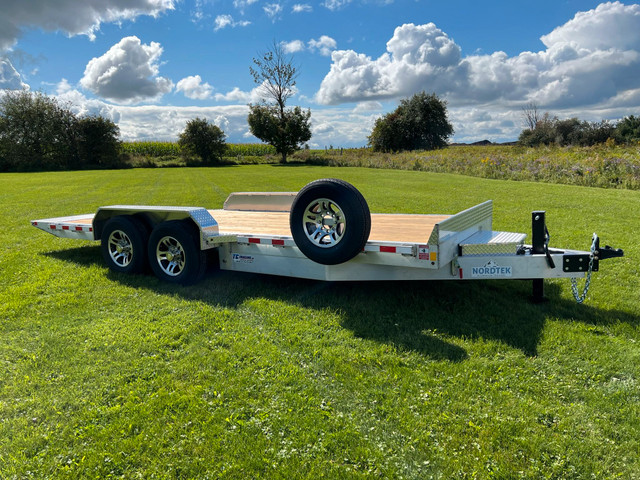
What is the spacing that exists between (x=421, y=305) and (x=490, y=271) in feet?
2.70

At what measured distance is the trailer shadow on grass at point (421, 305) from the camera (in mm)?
3834

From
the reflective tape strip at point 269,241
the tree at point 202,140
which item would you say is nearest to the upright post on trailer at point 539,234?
the reflective tape strip at point 269,241

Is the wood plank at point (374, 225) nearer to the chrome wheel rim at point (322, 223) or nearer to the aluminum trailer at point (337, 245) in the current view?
the aluminum trailer at point (337, 245)

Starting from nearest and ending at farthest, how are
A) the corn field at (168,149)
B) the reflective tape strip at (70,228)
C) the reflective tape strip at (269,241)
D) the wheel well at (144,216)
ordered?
the reflective tape strip at (269,241)
the wheel well at (144,216)
the reflective tape strip at (70,228)
the corn field at (168,149)

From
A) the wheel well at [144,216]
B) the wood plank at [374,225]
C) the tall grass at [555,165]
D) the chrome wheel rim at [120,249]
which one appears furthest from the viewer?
the tall grass at [555,165]

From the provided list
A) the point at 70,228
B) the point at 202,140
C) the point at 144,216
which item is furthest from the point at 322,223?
the point at 202,140

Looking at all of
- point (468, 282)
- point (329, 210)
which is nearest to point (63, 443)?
point (329, 210)

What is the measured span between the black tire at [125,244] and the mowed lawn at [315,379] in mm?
230

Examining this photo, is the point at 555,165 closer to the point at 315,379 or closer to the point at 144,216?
the point at 144,216

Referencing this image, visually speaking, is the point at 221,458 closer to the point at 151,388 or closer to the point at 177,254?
the point at 151,388

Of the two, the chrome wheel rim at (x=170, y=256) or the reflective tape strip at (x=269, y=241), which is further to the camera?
the chrome wheel rim at (x=170, y=256)

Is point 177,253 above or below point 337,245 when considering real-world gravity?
below

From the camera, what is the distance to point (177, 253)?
518cm

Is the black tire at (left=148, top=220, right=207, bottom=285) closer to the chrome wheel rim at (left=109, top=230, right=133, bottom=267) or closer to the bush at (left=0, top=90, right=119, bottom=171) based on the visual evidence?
the chrome wheel rim at (left=109, top=230, right=133, bottom=267)
